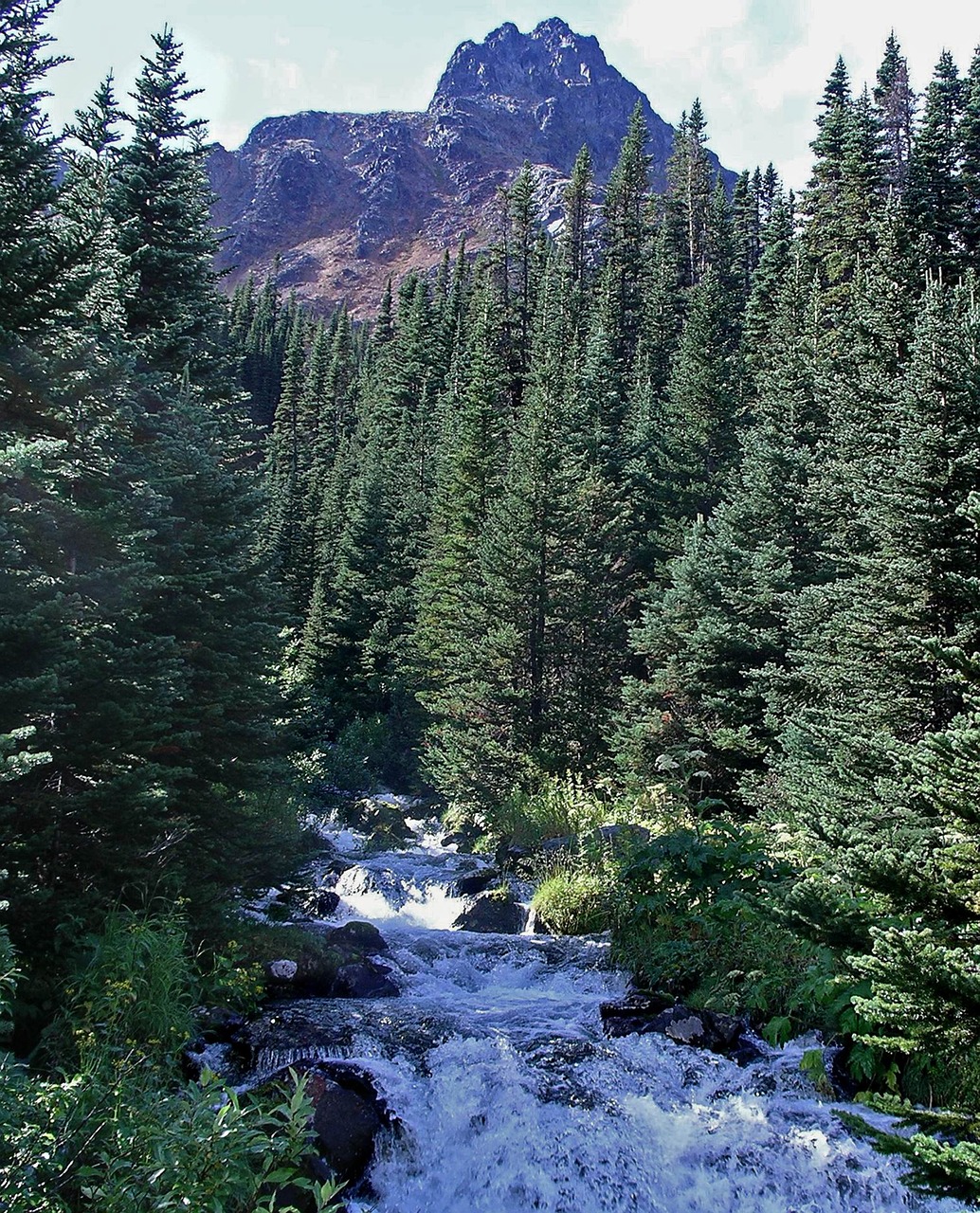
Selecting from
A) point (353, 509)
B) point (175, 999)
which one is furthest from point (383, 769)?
point (175, 999)

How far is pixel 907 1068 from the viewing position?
853cm

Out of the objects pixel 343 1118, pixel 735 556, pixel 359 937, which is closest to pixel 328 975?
pixel 359 937

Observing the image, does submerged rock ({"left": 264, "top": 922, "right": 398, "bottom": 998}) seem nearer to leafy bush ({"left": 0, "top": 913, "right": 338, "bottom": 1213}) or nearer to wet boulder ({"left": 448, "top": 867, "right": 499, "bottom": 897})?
leafy bush ({"left": 0, "top": 913, "right": 338, "bottom": 1213})

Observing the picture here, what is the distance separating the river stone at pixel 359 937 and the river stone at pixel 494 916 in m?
2.50

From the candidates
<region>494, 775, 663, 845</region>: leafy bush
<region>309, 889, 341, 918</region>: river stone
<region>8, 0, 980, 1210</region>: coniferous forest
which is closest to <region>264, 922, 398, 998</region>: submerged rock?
<region>8, 0, 980, 1210</region>: coniferous forest

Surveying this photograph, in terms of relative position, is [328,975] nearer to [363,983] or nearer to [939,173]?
[363,983]

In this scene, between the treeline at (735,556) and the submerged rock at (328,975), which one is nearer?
the treeline at (735,556)

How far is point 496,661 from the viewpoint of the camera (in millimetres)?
27219

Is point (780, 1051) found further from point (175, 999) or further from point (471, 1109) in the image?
point (175, 999)

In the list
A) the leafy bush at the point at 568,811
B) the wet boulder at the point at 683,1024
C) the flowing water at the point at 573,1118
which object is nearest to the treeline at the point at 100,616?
the flowing water at the point at 573,1118

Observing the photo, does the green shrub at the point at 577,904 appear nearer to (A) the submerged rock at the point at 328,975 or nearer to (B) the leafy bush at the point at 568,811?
(B) the leafy bush at the point at 568,811

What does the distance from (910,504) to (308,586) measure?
44787 mm

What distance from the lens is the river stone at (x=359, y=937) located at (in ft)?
44.4

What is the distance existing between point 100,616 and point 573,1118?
743 cm
